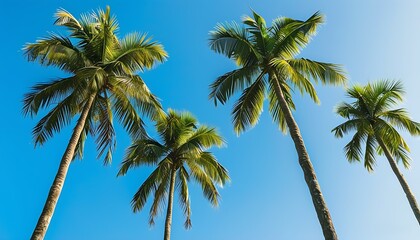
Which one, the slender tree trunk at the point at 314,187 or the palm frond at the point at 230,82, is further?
the palm frond at the point at 230,82

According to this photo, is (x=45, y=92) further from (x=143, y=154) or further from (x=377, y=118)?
(x=377, y=118)

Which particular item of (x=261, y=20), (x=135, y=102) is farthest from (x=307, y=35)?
(x=135, y=102)

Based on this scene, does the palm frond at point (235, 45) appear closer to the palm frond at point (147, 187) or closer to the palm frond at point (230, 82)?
the palm frond at point (230, 82)

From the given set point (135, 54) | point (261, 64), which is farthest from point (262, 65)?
point (135, 54)

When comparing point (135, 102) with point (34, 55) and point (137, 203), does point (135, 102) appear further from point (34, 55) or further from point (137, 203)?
point (137, 203)

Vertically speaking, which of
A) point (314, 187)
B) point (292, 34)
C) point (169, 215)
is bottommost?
point (314, 187)

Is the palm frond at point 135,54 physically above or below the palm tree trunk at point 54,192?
above

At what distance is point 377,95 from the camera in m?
18.2

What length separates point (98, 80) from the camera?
42.2ft

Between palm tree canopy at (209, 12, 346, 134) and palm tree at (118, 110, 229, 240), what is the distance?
126 inches

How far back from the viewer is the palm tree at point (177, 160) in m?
17.6

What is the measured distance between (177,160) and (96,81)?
6544 mm

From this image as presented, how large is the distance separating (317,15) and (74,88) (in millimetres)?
9577

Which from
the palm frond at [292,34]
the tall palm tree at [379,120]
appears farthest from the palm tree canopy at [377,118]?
the palm frond at [292,34]
